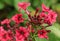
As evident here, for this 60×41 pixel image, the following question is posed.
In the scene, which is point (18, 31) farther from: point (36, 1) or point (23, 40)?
point (36, 1)

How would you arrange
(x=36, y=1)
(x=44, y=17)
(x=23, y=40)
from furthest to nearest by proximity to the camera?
(x=36, y=1) < (x=44, y=17) < (x=23, y=40)

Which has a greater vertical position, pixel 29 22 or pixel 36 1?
pixel 29 22

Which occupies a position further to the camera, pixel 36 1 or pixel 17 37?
pixel 36 1

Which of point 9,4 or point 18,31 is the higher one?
point 18,31

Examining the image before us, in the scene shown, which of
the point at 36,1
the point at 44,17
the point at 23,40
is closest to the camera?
the point at 23,40

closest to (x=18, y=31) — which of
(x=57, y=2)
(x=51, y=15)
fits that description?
(x=51, y=15)

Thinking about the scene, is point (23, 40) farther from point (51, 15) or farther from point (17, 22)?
point (51, 15)

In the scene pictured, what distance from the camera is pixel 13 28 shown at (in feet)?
5.74

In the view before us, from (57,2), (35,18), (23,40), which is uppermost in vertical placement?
(35,18)

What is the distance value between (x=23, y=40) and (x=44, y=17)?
0.23 m

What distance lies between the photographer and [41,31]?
5.56 ft

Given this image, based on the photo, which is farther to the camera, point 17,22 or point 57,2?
point 57,2

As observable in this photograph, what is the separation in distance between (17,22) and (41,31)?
189mm

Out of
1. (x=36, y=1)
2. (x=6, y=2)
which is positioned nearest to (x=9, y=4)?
(x=6, y=2)
